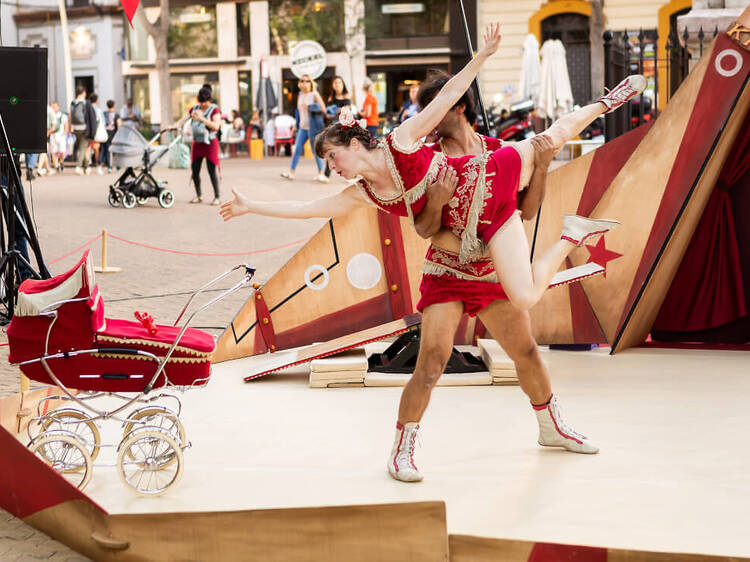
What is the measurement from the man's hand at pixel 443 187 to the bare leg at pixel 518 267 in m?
0.22

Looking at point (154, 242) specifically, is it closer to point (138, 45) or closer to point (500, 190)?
point (500, 190)

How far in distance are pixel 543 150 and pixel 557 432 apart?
1109 mm

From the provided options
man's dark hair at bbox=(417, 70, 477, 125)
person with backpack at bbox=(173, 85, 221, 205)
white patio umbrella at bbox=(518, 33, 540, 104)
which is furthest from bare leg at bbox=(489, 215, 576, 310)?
white patio umbrella at bbox=(518, 33, 540, 104)

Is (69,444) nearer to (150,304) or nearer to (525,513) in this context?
(525,513)

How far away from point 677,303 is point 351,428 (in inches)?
96.1

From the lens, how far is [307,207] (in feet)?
12.9

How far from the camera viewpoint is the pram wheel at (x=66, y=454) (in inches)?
150

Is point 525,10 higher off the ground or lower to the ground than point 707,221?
higher

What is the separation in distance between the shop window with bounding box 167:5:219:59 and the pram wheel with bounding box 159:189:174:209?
80.2ft

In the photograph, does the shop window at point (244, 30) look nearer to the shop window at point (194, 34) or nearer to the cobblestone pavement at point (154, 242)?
the shop window at point (194, 34)

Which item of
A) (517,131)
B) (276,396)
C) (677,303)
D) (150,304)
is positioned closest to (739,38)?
(677,303)

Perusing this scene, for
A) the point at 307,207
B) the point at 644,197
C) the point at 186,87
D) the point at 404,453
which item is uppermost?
the point at 186,87

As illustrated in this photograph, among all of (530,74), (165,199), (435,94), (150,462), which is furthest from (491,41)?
(530,74)

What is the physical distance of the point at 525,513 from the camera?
3484 mm
